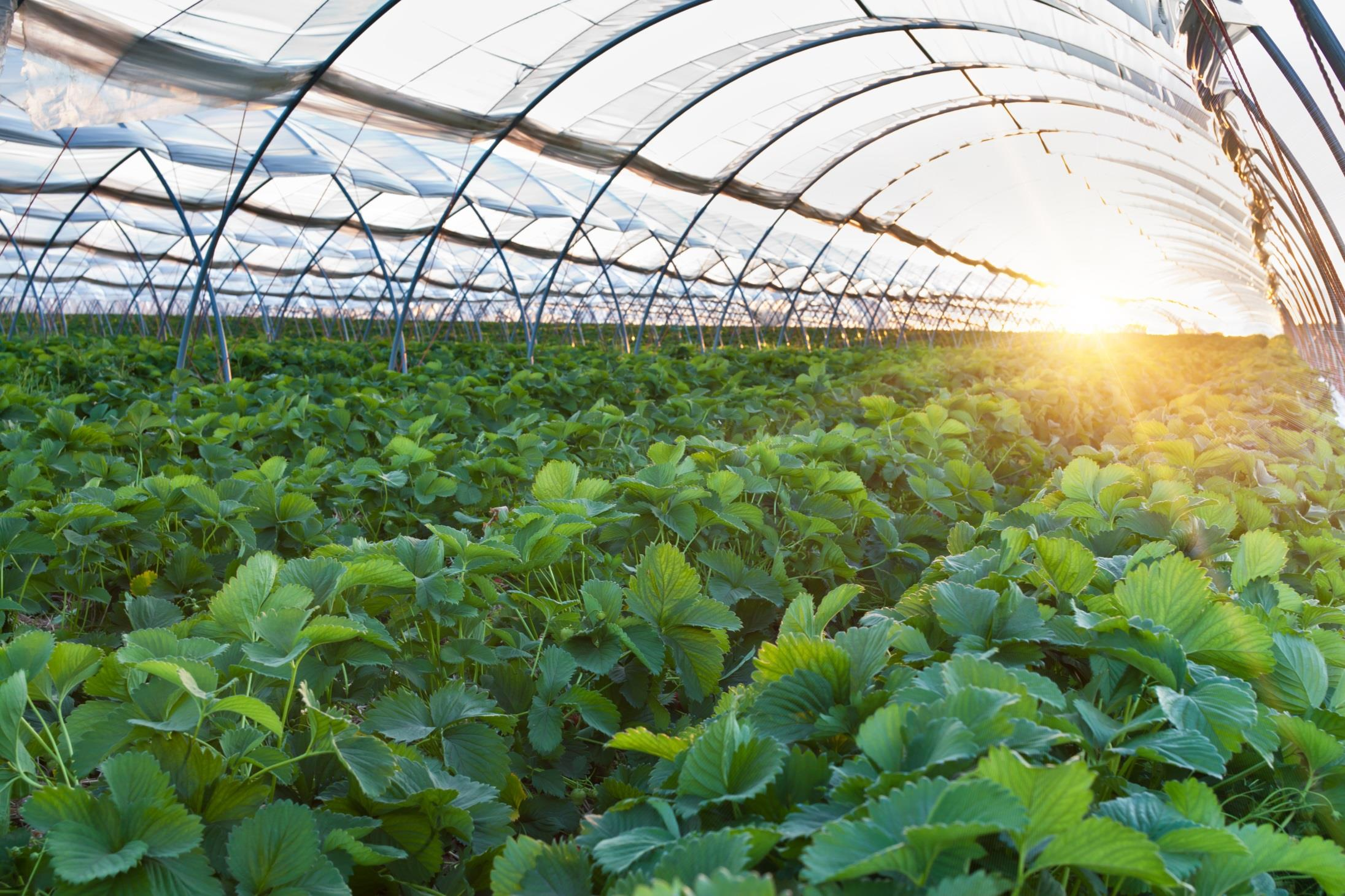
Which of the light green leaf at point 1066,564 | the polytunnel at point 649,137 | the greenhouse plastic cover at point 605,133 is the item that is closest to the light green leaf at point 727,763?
the light green leaf at point 1066,564

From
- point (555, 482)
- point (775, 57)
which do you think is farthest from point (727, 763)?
point (775, 57)

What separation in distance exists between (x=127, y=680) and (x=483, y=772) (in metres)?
0.60

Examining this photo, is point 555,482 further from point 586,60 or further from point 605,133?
point 605,133

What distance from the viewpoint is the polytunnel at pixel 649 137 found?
6.99 metres

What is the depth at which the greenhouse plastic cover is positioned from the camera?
23.7 feet

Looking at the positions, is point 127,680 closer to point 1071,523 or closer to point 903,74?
point 1071,523

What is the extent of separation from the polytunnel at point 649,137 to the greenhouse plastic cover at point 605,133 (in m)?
0.04

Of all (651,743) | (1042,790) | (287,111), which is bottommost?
(651,743)

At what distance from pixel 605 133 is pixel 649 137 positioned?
638 millimetres

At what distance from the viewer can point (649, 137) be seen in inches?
467

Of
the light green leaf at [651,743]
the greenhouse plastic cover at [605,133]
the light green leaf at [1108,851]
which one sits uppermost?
the greenhouse plastic cover at [605,133]

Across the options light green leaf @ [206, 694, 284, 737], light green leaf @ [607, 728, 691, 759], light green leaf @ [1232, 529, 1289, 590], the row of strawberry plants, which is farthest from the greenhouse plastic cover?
light green leaf @ [206, 694, 284, 737]

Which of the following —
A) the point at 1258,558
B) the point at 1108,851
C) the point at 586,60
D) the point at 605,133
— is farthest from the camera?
the point at 605,133

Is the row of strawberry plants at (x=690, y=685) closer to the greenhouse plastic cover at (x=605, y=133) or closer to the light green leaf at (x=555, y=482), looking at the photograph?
the light green leaf at (x=555, y=482)
